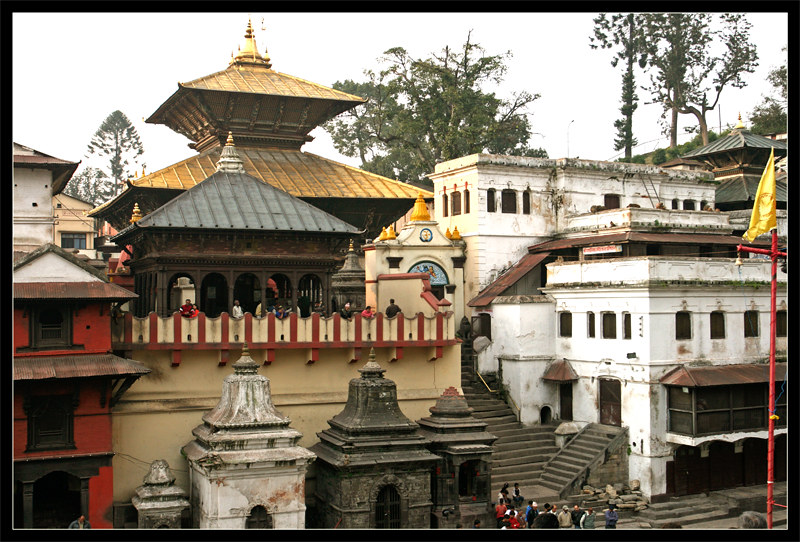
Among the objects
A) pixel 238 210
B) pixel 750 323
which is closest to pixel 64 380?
pixel 238 210

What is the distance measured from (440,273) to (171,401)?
14057 millimetres

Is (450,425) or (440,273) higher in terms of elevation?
(440,273)

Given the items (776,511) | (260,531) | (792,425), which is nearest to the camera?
(260,531)

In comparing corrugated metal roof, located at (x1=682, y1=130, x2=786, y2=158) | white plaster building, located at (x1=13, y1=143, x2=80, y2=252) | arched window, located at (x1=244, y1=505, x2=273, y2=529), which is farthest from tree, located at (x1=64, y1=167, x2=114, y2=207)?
arched window, located at (x1=244, y1=505, x2=273, y2=529)

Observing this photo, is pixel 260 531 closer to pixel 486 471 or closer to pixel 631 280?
pixel 486 471

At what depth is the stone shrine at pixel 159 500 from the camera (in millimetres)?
21250

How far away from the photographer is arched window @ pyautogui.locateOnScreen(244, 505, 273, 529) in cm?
2092

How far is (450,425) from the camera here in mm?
24984

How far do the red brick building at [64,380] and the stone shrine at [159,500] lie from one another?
3.89ft

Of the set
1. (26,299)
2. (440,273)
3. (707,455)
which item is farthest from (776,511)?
(26,299)

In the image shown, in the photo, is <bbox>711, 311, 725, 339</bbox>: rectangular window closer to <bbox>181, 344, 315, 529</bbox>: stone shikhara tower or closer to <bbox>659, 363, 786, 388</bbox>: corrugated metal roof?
<bbox>659, 363, 786, 388</bbox>: corrugated metal roof

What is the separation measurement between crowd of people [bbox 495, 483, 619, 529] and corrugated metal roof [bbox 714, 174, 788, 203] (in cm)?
2081

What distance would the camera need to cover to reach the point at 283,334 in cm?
2539

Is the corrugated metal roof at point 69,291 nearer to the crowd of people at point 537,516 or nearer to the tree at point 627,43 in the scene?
the crowd of people at point 537,516
